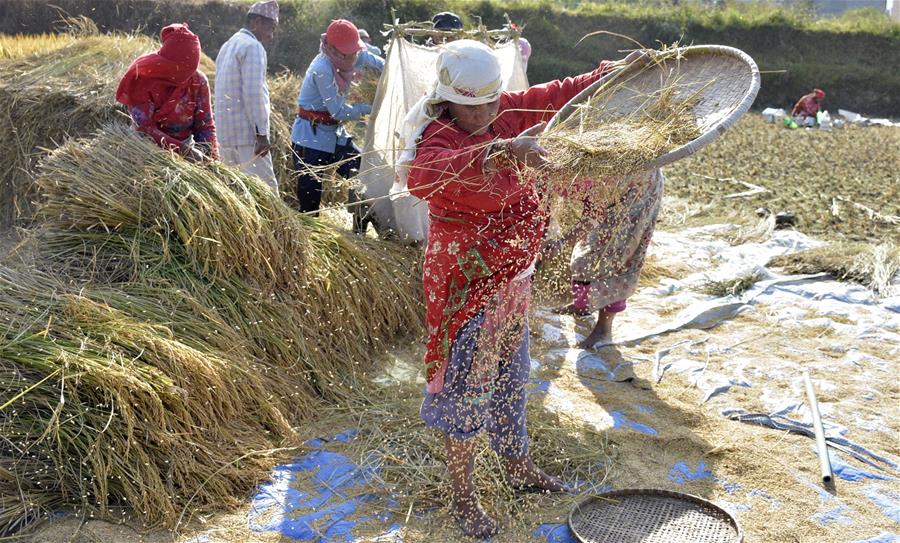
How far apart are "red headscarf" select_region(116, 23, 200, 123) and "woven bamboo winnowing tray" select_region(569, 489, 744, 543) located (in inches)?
106

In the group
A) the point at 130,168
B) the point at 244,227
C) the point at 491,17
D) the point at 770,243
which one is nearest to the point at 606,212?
the point at 244,227

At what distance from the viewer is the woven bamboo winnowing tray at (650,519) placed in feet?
9.04

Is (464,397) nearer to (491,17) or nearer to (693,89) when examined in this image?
(693,89)

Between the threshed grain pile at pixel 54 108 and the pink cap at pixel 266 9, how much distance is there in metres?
1.31

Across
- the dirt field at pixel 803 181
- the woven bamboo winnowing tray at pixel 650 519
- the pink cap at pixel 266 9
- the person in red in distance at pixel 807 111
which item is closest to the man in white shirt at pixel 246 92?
the pink cap at pixel 266 9

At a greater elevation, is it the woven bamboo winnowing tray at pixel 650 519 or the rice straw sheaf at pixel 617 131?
the rice straw sheaf at pixel 617 131

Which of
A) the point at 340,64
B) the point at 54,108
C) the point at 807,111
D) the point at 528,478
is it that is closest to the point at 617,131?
the point at 528,478

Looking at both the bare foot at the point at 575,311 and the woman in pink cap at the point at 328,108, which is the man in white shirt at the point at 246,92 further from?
the bare foot at the point at 575,311

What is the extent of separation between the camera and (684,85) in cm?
308

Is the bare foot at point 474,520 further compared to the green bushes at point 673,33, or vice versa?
→ the green bushes at point 673,33

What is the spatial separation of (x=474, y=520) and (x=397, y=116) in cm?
247

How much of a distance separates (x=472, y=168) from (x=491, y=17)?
1954 centimetres

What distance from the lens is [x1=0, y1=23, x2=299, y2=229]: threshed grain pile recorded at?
5898 mm

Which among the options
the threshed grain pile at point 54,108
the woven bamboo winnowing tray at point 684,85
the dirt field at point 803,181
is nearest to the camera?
the woven bamboo winnowing tray at point 684,85
